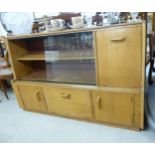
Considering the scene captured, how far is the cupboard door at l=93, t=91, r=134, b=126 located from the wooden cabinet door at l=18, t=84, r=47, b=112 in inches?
25.8

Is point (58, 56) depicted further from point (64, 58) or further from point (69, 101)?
point (69, 101)

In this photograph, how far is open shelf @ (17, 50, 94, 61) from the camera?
171cm

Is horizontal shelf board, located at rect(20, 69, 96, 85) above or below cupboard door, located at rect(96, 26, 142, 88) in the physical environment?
below

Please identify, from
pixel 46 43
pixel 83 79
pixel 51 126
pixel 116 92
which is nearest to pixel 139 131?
pixel 116 92

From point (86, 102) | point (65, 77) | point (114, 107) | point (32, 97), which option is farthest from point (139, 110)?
point (32, 97)

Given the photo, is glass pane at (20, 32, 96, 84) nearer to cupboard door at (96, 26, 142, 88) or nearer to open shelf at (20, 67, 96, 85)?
open shelf at (20, 67, 96, 85)

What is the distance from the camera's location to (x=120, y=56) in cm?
143

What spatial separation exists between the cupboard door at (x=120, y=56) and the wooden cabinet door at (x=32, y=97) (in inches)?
30.4

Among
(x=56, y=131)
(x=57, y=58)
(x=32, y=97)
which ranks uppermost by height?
(x=57, y=58)

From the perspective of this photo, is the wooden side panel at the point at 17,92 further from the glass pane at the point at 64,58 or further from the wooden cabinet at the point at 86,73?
the glass pane at the point at 64,58

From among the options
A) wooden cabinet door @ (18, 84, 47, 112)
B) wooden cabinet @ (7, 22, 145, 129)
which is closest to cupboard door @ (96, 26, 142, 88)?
wooden cabinet @ (7, 22, 145, 129)

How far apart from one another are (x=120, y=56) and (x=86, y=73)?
1.74 ft

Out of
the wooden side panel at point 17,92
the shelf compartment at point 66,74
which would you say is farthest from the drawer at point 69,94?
the wooden side panel at point 17,92
